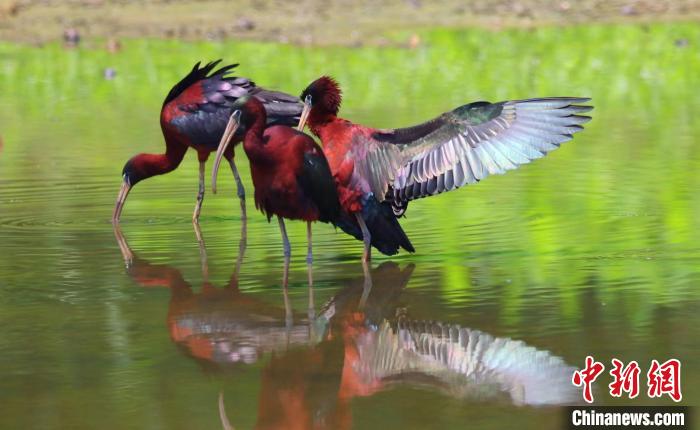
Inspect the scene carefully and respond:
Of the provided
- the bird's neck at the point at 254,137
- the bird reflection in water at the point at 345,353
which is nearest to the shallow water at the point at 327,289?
the bird reflection in water at the point at 345,353

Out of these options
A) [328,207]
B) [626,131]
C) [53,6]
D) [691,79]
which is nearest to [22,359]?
[328,207]

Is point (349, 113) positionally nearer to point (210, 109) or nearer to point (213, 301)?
point (210, 109)

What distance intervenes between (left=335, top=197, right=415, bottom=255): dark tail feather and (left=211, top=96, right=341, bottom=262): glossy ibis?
52cm

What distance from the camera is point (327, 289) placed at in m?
7.71

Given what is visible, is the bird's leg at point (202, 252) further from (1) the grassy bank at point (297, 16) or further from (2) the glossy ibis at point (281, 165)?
(1) the grassy bank at point (297, 16)

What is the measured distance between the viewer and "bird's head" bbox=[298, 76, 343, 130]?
8406 mm

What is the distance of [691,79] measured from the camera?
1756 cm

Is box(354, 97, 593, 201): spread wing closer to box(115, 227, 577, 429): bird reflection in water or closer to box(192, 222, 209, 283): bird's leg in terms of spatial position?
box(115, 227, 577, 429): bird reflection in water

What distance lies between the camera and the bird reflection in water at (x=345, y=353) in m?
5.64

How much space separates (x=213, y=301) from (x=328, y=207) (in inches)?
38.2

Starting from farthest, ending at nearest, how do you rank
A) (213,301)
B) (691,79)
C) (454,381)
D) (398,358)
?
1. (691,79)
2. (213,301)
3. (398,358)
4. (454,381)

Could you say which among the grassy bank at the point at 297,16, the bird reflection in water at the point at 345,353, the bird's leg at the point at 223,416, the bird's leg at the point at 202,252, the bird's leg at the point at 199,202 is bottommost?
the bird's leg at the point at 223,416

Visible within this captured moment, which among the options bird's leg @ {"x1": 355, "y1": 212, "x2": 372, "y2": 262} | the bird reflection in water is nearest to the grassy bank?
bird's leg @ {"x1": 355, "y1": 212, "x2": 372, "y2": 262}

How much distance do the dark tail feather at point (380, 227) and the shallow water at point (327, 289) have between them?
3.9 inches
